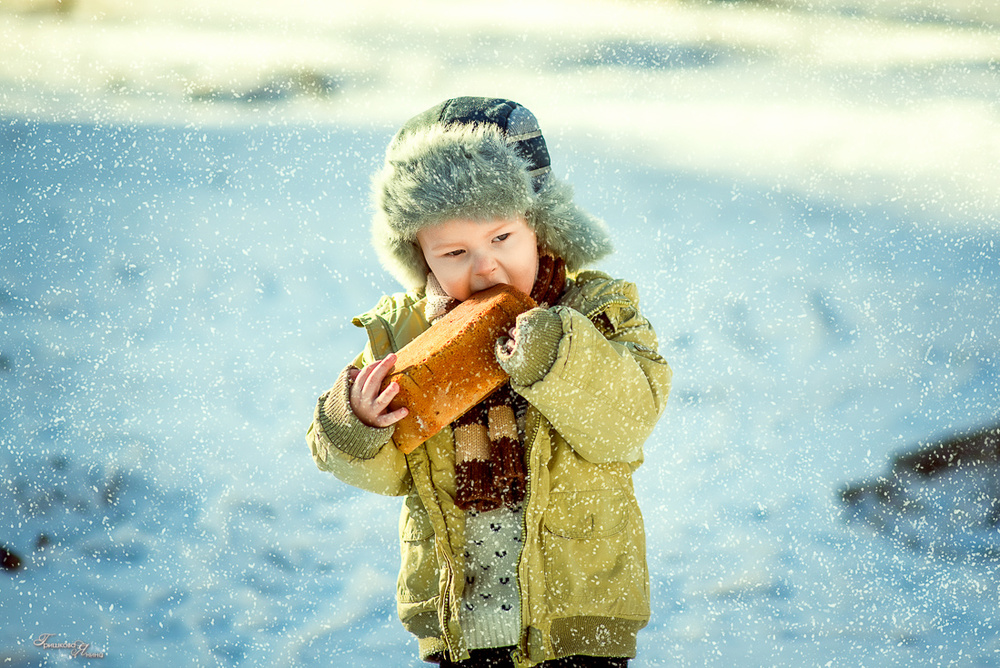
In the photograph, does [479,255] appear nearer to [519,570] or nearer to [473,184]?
[473,184]

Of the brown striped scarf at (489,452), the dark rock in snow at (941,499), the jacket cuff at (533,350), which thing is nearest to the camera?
the jacket cuff at (533,350)

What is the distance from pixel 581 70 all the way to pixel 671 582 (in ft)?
5.01

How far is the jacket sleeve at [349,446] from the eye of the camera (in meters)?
1.17

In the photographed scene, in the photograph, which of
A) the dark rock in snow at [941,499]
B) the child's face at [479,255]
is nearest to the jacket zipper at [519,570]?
the child's face at [479,255]

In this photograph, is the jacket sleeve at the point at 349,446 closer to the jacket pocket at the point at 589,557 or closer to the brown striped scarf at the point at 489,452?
the brown striped scarf at the point at 489,452

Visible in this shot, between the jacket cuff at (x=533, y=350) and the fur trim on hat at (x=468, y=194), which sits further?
the fur trim on hat at (x=468, y=194)

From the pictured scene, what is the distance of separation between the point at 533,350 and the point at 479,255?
0.73 feet

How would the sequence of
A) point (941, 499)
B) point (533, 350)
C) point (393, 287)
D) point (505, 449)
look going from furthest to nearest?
point (393, 287) → point (941, 499) → point (505, 449) → point (533, 350)

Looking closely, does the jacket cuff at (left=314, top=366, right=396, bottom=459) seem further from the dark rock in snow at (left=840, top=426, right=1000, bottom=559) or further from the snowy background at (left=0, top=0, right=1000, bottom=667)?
the dark rock in snow at (left=840, top=426, right=1000, bottom=559)

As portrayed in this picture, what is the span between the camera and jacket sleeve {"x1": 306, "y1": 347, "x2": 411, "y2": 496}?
1.17 meters

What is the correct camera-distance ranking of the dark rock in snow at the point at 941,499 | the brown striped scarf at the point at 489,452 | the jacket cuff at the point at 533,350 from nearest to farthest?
the jacket cuff at the point at 533,350 → the brown striped scarf at the point at 489,452 → the dark rock in snow at the point at 941,499

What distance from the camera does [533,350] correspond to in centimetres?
110

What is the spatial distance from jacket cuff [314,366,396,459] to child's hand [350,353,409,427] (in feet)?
0.03

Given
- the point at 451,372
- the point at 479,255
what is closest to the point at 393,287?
the point at 479,255
